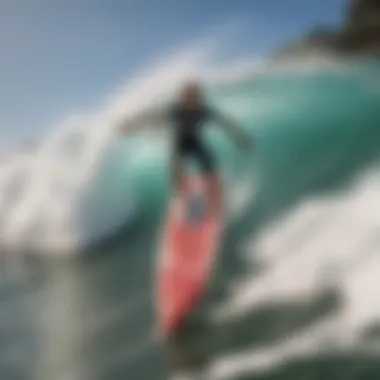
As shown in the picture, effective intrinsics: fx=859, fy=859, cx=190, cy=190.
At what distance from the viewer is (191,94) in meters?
1.28

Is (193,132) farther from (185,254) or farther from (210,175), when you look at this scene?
(185,254)

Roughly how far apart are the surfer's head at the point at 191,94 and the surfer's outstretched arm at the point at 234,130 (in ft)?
0.12

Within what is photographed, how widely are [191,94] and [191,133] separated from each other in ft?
0.20

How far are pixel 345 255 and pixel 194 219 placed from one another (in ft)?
0.72

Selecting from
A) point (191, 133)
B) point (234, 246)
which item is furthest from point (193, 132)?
point (234, 246)

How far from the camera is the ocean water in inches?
46.7

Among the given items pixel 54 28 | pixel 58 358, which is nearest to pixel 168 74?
pixel 54 28

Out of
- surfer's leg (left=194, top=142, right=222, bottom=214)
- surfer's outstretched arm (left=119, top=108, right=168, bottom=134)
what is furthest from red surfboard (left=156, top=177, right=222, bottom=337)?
surfer's outstretched arm (left=119, top=108, right=168, bottom=134)

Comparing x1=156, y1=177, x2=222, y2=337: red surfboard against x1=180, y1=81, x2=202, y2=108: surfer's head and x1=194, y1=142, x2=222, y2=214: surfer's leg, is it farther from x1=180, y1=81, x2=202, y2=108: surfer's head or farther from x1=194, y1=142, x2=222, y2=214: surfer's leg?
x1=180, y1=81, x2=202, y2=108: surfer's head

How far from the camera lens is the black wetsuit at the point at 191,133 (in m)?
1.25

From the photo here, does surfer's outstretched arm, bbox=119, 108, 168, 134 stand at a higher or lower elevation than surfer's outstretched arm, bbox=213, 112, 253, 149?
higher

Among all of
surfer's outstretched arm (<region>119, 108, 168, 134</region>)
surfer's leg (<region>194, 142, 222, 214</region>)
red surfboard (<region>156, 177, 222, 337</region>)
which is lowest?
red surfboard (<region>156, 177, 222, 337</region>)

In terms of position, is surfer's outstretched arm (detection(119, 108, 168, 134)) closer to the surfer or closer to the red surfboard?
the surfer

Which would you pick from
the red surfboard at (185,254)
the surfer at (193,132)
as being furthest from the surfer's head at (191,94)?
the red surfboard at (185,254)
